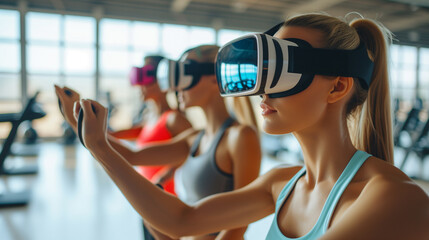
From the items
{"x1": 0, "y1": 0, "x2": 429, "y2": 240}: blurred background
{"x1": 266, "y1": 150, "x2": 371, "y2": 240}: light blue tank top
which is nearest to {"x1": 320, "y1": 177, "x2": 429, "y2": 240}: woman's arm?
{"x1": 266, "y1": 150, "x2": 371, "y2": 240}: light blue tank top

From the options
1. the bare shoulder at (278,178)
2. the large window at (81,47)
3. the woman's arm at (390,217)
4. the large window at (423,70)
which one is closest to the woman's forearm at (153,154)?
the bare shoulder at (278,178)

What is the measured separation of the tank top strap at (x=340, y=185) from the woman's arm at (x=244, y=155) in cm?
56

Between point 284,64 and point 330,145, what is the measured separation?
23 cm

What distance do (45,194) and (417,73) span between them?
15.3 m

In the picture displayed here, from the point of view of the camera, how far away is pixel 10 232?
9.21ft

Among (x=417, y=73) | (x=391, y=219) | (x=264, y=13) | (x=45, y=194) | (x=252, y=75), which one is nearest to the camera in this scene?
(x=391, y=219)

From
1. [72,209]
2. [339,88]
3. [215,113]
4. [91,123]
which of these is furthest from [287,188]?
[72,209]

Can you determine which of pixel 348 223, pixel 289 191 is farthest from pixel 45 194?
pixel 348 223

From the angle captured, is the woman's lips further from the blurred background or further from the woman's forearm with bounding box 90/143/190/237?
the blurred background

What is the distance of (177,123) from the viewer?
2.18 metres

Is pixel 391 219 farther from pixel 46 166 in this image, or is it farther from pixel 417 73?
pixel 417 73

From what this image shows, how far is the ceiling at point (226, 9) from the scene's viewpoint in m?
9.23

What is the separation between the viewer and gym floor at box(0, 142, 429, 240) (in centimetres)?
284

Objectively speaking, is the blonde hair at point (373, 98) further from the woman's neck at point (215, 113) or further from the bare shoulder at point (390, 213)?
the woman's neck at point (215, 113)
